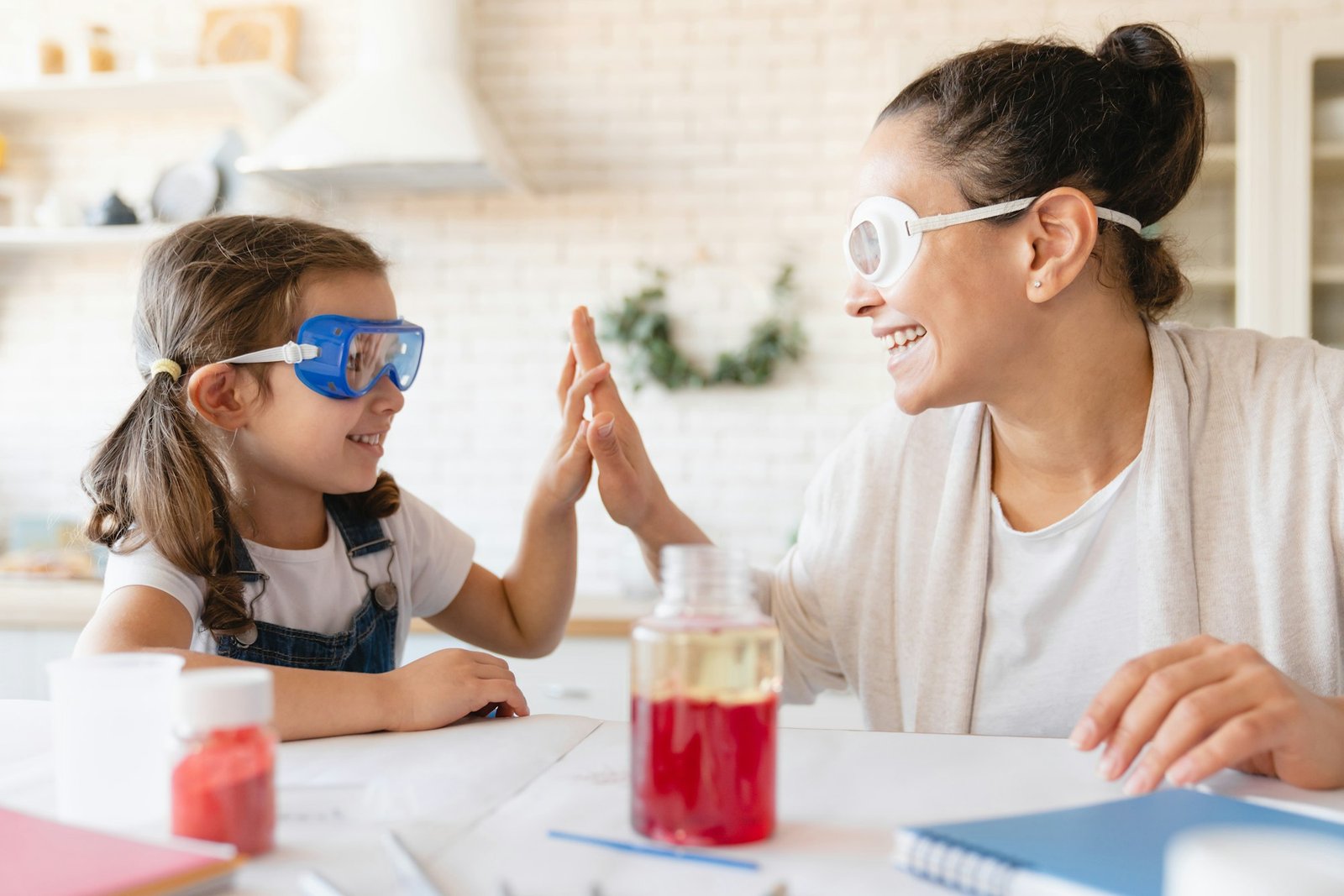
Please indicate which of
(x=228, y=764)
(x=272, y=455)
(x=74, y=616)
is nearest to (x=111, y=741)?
(x=228, y=764)

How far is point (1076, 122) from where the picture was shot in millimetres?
1495

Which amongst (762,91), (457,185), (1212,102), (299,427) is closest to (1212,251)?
(1212,102)

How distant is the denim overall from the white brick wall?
6.61ft

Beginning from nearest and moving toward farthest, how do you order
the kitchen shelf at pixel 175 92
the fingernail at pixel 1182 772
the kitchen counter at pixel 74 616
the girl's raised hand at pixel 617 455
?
the fingernail at pixel 1182 772 < the girl's raised hand at pixel 617 455 < the kitchen counter at pixel 74 616 < the kitchen shelf at pixel 175 92

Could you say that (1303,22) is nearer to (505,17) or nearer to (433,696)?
(505,17)

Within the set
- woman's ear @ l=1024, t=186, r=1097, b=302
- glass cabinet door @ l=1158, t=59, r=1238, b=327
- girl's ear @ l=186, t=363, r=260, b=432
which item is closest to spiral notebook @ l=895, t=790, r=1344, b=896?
woman's ear @ l=1024, t=186, r=1097, b=302

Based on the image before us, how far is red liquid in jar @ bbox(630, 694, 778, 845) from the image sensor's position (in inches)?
31.2

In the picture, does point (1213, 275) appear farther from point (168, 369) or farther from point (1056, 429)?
point (168, 369)

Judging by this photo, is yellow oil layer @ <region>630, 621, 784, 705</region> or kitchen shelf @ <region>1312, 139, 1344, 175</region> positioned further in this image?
kitchen shelf @ <region>1312, 139, 1344, 175</region>

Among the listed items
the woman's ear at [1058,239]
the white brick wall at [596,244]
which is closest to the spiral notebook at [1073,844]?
the woman's ear at [1058,239]

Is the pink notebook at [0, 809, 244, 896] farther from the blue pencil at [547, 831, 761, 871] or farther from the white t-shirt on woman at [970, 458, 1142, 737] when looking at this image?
the white t-shirt on woman at [970, 458, 1142, 737]

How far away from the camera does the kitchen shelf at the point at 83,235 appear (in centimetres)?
379

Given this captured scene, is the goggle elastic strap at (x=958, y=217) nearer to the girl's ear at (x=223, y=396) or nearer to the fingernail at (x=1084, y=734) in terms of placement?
the fingernail at (x=1084, y=734)

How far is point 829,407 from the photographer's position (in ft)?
12.5
